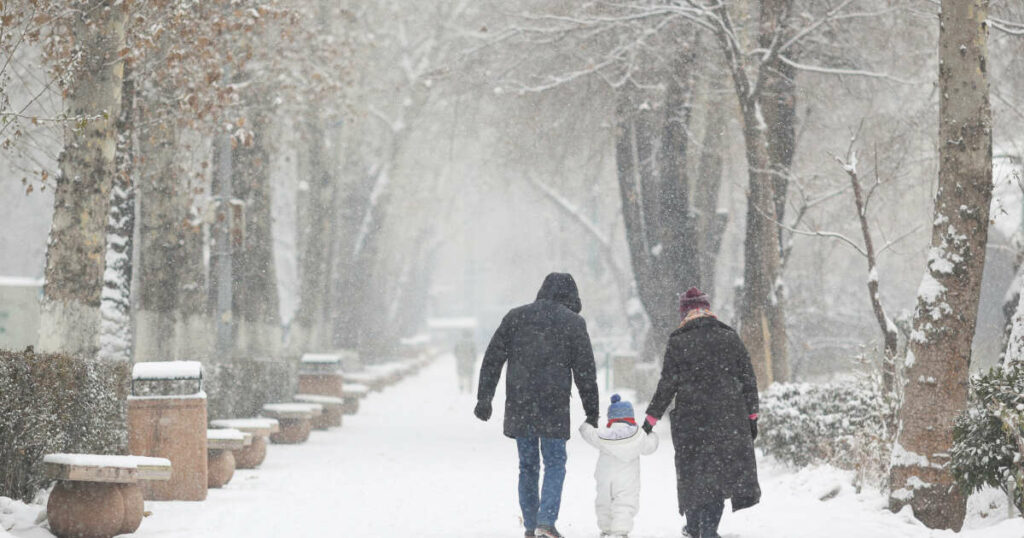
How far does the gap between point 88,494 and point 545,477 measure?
10.8ft

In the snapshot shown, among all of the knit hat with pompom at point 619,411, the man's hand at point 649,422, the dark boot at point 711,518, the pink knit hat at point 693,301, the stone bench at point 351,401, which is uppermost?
the pink knit hat at point 693,301

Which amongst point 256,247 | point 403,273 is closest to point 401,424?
point 256,247

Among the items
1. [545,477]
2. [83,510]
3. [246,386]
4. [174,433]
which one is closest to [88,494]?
[83,510]

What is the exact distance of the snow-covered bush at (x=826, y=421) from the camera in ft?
42.5

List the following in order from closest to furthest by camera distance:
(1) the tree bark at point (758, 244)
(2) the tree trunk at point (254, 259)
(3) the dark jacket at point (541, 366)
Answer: (3) the dark jacket at point (541, 366) < (1) the tree bark at point (758, 244) < (2) the tree trunk at point (254, 259)

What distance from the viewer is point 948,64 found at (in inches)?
408

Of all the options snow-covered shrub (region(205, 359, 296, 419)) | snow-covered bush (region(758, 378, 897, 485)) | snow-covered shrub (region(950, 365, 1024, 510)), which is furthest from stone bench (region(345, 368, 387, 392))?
snow-covered shrub (region(950, 365, 1024, 510))

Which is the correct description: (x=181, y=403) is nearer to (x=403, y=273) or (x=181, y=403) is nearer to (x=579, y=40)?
(x=579, y=40)

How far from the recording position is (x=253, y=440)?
614 inches

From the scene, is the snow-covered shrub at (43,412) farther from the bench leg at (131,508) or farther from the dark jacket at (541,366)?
the dark jacket at (541,366)

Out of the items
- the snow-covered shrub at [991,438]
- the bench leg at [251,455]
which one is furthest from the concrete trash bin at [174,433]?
the snow-covered shrub at [991,438]

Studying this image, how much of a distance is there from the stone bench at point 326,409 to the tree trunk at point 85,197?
1005cm

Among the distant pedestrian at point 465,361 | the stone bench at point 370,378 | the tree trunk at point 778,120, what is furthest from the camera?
the distant pedestrian at point 465,361

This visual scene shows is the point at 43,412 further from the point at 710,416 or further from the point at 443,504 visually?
the point at 710,416
